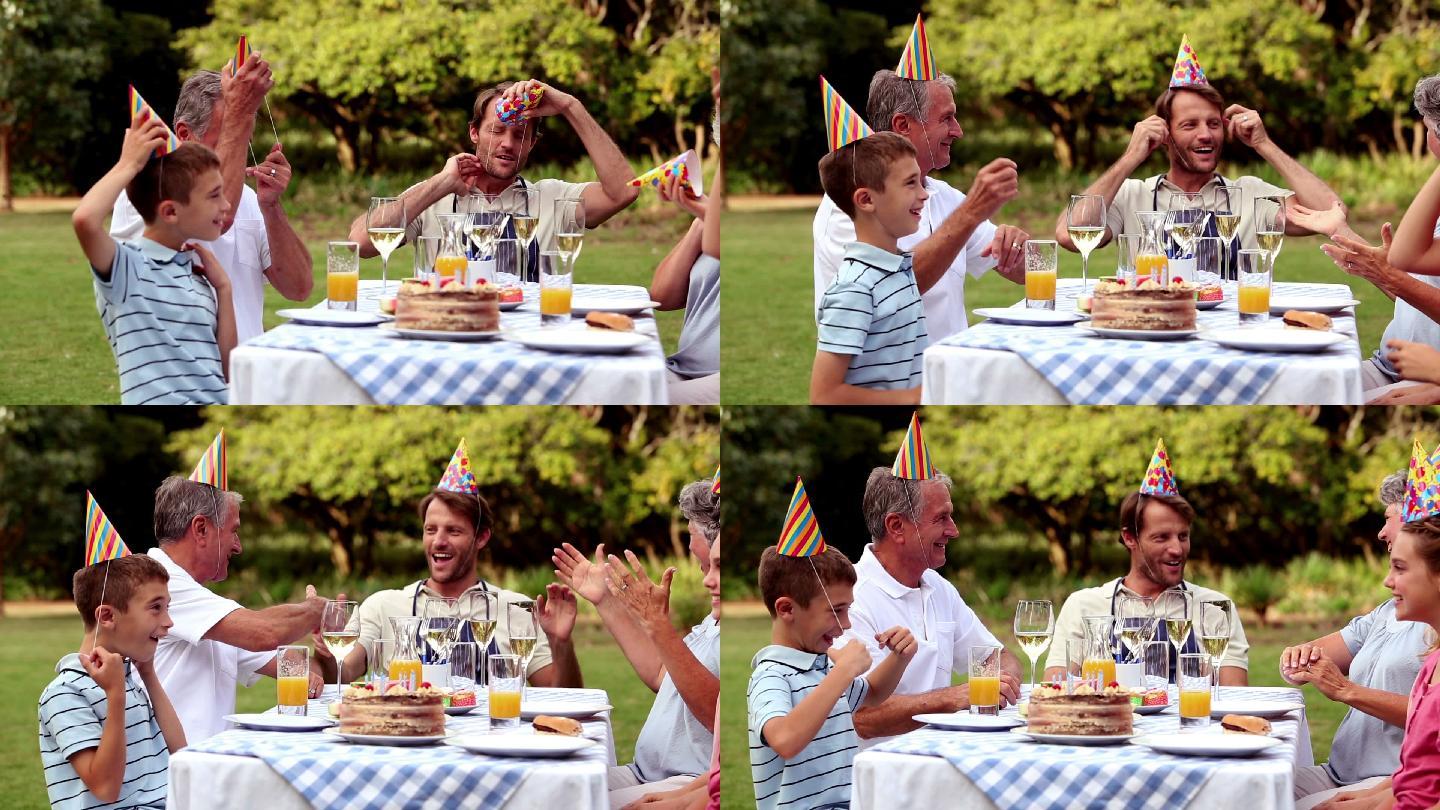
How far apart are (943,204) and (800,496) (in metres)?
1.97

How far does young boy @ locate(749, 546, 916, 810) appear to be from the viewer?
173 inches

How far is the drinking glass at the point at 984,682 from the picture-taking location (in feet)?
15.0

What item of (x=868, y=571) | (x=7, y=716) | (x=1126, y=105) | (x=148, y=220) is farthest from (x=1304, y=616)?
(x=148, y=220)

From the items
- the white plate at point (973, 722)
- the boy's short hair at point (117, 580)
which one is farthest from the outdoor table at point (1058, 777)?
the boy's short hair at point (117, 580)

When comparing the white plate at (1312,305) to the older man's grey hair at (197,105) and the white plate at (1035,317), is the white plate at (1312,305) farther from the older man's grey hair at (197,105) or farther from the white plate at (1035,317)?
the older man's grey hair at (197,105)

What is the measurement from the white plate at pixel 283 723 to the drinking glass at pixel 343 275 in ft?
4.24

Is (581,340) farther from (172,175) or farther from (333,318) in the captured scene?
(172,175)

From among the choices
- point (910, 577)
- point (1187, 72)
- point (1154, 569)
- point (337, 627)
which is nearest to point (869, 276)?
point (910, 577)

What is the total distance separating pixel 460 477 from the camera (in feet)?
20.2

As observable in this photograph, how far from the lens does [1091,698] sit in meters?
4.21

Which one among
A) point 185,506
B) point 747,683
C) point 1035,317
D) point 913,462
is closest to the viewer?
point 1035,317

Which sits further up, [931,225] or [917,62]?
[917,62]

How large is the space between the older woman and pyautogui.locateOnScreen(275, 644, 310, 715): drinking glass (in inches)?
28.0

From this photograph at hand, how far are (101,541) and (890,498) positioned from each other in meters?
2.23
